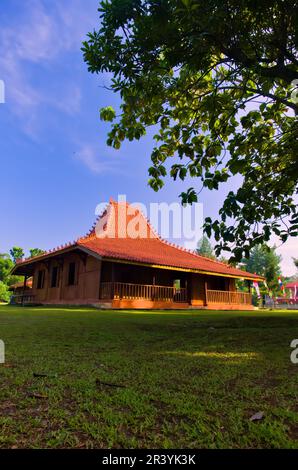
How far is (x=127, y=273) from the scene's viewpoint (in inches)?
693

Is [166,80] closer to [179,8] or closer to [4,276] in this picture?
[179,8]

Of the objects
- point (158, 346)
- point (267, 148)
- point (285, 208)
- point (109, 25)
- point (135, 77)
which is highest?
point (109, 25)

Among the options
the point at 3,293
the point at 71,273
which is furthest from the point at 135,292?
the point at 3,293

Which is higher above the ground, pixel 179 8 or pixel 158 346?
pixel 179 8

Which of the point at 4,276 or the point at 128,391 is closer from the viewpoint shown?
the point at 128,391

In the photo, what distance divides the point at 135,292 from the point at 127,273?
8.00ft

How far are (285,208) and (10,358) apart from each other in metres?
4.38

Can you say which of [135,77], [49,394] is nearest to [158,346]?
[49,394]

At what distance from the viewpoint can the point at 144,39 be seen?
3914mm

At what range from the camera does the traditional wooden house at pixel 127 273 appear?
48.3 ft

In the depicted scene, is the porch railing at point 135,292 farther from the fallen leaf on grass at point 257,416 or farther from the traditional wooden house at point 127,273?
the fallen leaf on grass at point 257,416

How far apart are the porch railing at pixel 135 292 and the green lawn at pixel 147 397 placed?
37.2 ft

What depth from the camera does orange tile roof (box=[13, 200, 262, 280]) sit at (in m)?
15.4

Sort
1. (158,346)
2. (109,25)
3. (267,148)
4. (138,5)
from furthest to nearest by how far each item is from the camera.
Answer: (267,148) → (109,25) → (138,5) → (158,346)
